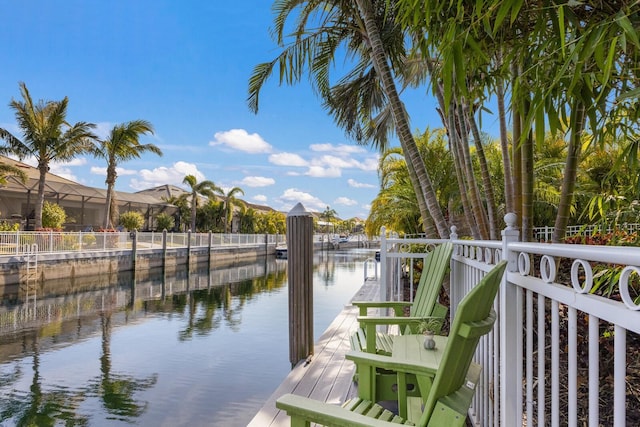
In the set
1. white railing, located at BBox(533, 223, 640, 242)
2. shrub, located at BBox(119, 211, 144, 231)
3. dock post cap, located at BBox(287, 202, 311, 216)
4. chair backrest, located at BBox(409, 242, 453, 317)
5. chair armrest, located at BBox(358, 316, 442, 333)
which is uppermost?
shrub, located at BBox(119, 211, 144, 231)

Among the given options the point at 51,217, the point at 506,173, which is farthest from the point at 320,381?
the point at 51,217

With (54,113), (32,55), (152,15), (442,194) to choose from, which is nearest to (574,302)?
(442,194)

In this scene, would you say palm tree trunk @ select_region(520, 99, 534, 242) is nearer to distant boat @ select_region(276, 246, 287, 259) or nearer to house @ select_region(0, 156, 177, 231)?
house @ select_region(0, 156, 177, 231)

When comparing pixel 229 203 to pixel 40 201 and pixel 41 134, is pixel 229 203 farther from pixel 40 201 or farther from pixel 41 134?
pixel 40 201

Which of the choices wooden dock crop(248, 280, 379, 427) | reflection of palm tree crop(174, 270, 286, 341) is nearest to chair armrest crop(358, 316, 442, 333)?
wooden dock crop(248, 280, 379, 427)

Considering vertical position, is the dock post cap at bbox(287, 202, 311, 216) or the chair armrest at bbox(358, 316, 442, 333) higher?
the dock post cap at bbox(287, 202, 311, 216)

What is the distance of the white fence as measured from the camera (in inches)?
34.6

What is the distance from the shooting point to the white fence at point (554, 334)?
878mm

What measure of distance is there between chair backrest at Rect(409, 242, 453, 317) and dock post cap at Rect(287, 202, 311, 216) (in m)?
1.15

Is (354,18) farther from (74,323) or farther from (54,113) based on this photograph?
(54,113)

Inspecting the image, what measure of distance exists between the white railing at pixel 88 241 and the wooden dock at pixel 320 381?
1148 centimetres

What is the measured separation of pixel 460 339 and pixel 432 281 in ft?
6.35

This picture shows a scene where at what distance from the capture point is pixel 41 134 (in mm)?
17031

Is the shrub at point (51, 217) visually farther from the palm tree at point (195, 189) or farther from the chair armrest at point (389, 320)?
the chair armrest at point (389, 320)
